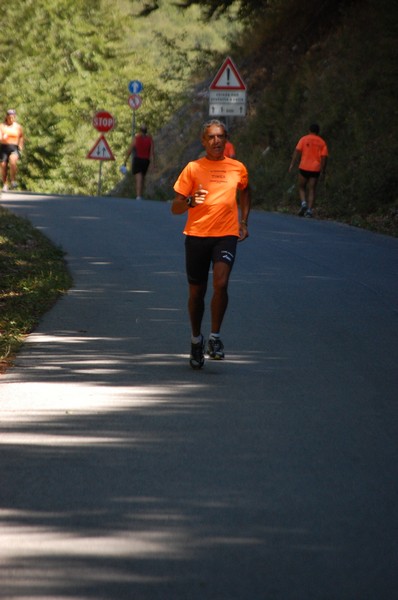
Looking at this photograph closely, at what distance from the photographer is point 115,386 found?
30.6 feet

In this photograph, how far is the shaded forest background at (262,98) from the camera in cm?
2975

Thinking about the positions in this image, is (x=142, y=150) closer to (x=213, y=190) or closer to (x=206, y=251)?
(x=206, y=251)

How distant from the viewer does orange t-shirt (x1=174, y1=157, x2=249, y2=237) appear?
10.1 m

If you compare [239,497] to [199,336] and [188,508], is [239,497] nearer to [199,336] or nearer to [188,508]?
[188,508]

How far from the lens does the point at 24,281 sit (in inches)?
592

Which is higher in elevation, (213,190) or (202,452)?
(213,190)

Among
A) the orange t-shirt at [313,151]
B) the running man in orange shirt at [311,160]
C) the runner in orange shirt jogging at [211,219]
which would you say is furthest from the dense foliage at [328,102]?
the runner in orange shirt jogging at [211,219]

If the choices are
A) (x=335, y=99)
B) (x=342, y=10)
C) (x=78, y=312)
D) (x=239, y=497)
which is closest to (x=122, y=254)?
(x=78, y=312)

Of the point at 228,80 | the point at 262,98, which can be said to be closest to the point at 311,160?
the point at 228,80

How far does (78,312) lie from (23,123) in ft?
162

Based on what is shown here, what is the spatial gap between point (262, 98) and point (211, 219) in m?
29.8

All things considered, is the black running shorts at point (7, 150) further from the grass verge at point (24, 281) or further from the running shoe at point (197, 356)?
the running shoe at point (197, 356)

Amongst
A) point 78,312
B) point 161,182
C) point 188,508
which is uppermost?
point 188,508

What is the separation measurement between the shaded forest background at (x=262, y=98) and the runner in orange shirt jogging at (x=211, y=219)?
14029mm
